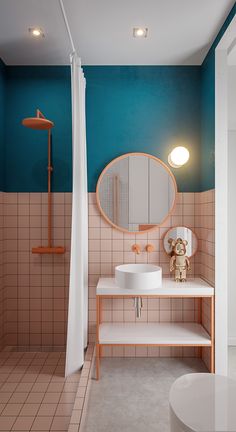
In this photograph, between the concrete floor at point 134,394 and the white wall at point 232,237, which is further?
the white wall at point 232,237

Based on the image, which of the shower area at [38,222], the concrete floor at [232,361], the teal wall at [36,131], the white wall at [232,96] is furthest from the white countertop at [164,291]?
the white wall at [232,96]

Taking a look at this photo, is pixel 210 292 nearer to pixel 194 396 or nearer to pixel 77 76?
pixel 194 396

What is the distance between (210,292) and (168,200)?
88 centimetres

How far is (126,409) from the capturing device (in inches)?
85.0

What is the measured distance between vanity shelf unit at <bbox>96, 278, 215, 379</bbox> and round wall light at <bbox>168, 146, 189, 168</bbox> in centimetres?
104

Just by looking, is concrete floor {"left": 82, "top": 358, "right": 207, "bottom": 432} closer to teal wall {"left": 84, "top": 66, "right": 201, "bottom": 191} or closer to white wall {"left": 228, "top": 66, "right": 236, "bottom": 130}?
teal wall {"left": 84, "top": 66, "right": 201, "bottom": 191}

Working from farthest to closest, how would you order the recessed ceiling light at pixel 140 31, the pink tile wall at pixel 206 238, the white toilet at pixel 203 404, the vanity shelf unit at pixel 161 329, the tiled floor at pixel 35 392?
the pink tile wall at pixel 206 238 < the vanity shelf unit at pixel 161 329 < the recessed ceiling light at pixel 140 31 < the tiled floor at pixel 35 392 < the white toilet at pixel 203 404

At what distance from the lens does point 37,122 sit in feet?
8.45

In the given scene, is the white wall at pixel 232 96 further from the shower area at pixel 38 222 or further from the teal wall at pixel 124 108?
the shower area at pixel 38 222

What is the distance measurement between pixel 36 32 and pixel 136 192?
147cm

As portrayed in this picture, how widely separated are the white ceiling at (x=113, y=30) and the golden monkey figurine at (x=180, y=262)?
161 centimetres

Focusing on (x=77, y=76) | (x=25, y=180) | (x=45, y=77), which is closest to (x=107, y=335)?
(x=25, y=180)

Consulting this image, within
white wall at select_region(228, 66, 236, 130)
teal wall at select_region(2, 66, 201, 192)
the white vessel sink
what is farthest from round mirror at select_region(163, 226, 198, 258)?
white wall at select_region(228, 66, 236, 130)

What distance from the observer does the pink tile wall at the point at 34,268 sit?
299 cm
